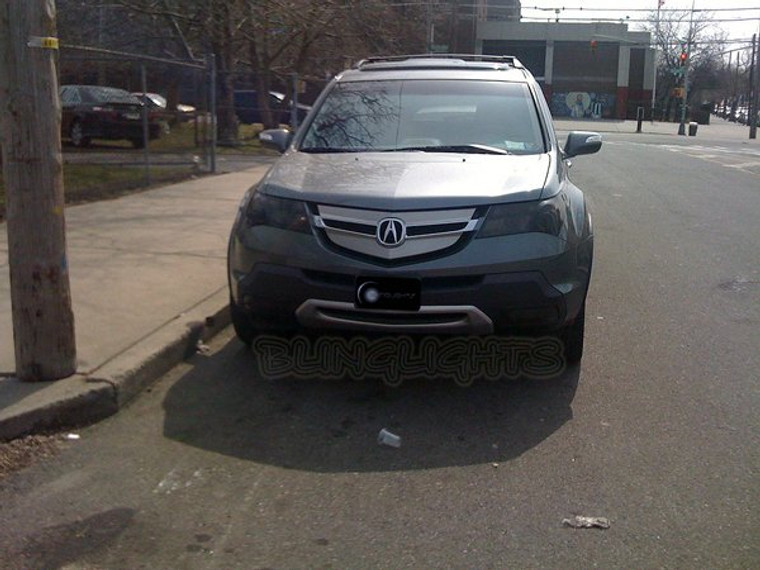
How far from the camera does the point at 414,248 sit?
15.3ft

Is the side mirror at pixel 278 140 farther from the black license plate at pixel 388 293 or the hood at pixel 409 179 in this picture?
the black license plate at pixel 388 293

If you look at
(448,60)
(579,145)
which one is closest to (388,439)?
(579,145)

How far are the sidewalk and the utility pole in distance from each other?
0.70ft

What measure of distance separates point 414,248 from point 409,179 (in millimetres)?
513

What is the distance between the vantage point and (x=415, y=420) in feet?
15.5

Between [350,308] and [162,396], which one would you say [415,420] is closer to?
[350,308]

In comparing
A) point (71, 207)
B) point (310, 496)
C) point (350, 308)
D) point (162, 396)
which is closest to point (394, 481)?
point (310, 496)

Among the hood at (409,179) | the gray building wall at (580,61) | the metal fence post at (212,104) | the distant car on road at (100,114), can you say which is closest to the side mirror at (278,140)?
the hood at (409,179)

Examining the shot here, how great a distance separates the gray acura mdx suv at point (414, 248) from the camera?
463 centimetres

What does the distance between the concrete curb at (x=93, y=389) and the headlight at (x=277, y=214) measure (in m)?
1.02

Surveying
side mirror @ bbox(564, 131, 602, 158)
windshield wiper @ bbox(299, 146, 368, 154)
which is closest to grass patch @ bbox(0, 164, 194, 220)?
windshield wiper @ bbox(299, 146, 368, 154)

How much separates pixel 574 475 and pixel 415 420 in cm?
98

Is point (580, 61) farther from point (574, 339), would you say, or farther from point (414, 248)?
point (414, 248)

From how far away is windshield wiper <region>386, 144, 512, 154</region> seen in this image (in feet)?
18.6
